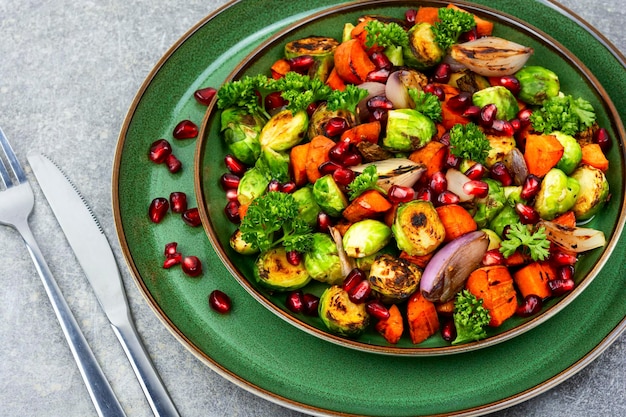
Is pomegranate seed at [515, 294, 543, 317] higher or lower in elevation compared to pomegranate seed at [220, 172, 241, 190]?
lower

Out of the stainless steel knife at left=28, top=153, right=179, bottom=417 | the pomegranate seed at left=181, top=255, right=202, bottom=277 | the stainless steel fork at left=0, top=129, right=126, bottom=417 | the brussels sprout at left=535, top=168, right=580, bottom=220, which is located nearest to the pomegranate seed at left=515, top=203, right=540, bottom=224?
the brussels sprout at left=535, top=168, right=580, bottom=220

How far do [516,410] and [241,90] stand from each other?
233 cm

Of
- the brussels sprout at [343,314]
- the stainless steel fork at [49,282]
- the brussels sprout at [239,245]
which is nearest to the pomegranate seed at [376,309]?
the brussels sprout at [343,314]

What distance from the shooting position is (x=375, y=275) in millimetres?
3607

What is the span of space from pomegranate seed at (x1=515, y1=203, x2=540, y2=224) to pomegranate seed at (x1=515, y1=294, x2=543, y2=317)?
399 millimetres

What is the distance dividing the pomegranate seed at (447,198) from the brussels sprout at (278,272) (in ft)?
2.64

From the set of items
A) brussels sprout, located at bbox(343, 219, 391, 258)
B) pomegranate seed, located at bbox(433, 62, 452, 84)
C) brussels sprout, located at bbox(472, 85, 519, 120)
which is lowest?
brussels sprout, located at bbox(343, 219, 391, 258)

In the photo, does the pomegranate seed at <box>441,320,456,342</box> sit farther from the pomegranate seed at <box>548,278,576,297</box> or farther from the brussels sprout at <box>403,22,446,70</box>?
the brussels sprout at <box>403,22,446,70</box>

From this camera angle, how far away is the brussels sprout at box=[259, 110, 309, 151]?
13.0ft

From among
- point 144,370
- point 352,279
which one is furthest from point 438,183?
point 144,370

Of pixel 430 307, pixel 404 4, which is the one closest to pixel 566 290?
pixel 430 307

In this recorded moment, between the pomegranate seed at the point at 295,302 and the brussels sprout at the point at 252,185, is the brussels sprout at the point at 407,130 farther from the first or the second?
the pomegranate seed at the point at 295,302

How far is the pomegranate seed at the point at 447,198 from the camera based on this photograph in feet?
12.3

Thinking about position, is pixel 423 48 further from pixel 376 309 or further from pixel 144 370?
pixel 144 370
